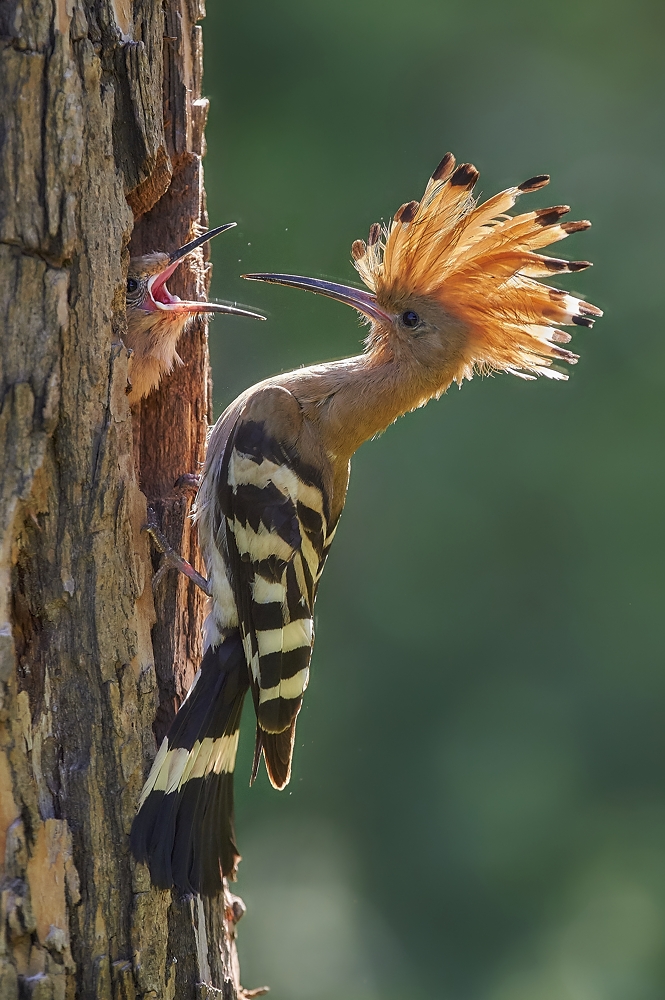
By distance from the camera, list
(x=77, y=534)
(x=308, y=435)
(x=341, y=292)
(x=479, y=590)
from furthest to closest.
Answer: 1. (x=479, y=590)
2. (x=341, y=292)
3. (x=308, y=435)
4. (x=77, y=534)

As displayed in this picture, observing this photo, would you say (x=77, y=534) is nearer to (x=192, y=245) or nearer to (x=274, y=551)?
(x=274, y=551)

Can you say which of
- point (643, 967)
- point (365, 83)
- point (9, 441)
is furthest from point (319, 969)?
point (365, 83)

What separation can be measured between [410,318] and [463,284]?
0.14 meters

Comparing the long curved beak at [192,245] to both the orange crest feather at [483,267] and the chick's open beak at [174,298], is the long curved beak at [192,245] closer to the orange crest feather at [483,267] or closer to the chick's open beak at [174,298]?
the chick's open beak at [174,298]

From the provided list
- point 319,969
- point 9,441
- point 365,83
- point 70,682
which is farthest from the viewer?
point 365,83

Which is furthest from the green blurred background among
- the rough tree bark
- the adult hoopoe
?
the rough tree bark

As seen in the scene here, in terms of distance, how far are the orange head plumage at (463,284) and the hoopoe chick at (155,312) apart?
170 millimetres

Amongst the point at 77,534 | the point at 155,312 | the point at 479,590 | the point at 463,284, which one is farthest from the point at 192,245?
the point at 479,590

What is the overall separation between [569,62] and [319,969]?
427 centimetres

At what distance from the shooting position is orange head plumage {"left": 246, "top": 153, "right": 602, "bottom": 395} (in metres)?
2.04

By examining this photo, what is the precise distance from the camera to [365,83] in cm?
489

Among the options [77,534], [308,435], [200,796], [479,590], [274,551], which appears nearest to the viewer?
[77,534]

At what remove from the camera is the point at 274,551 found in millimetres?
2053

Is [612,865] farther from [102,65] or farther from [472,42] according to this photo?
[102,65]
